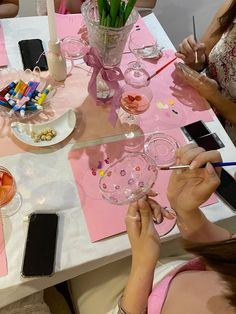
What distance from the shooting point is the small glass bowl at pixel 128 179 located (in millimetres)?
828

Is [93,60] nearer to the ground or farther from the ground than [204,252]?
farther from the ground

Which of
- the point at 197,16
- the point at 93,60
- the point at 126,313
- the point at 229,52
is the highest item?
the point at 93,60

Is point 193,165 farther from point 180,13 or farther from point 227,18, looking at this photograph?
point 180,13

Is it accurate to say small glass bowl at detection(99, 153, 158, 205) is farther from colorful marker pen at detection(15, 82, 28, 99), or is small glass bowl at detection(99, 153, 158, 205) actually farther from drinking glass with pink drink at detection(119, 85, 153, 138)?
colorful marker pen at detection(15, 82, 28, 99)

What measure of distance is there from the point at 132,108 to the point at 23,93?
0.30 m

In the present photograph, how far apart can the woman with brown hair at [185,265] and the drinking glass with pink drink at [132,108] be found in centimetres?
21

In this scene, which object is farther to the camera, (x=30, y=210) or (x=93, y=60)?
(x=93, y=60)

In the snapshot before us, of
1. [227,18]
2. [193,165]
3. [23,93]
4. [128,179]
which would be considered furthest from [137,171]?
[227,18]

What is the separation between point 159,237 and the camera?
790 mm

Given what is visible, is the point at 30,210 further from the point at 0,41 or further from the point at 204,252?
the point at 0,41

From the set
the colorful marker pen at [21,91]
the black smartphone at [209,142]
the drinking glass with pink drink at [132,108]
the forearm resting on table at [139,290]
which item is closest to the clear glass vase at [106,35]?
the drinking glass with pink drink at [132,108]

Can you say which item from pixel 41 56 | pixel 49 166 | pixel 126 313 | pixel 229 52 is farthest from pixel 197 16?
pixel 126 313

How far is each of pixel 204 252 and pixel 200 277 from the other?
57mm

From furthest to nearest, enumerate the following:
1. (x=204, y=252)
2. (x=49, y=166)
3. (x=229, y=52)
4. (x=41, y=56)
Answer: (x=229, y=52), (x=41, y=56), (x=49, y=166), (x=204, y=252)
